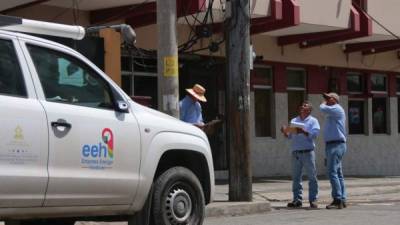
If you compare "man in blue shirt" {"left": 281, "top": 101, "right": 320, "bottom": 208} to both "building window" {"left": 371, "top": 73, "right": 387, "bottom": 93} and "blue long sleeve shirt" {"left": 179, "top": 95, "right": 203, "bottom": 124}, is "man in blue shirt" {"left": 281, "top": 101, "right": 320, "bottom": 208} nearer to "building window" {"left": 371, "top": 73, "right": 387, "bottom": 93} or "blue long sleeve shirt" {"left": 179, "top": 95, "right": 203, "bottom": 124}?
"blue long sleeve shirt" {"left": 179, "top": 95, "right": 203, "bottom": 124}

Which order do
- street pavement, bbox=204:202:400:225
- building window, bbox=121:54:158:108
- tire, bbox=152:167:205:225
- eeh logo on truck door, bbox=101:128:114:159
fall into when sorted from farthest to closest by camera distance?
building window, bbox=121:54:158:108 → street pavement, bbox=204:202:400:225 → tire, bbox=152:167:205:225 → eeh logo on truck door, bbox=101:128:114:159

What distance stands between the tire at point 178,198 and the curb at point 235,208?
3.37m

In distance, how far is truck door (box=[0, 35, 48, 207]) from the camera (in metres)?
5.80

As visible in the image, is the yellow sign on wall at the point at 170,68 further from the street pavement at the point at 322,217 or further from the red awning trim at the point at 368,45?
the red awning trim at the point at 368,45

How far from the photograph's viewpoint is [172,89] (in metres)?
10.4

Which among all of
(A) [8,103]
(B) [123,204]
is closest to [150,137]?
(B) [123,204]

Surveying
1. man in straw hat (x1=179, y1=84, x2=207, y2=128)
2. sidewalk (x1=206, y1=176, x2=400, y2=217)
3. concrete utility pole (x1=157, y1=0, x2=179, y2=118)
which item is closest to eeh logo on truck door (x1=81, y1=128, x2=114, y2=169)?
concrete utility pole (x1=157, y1=0, x2=179, y2=118)

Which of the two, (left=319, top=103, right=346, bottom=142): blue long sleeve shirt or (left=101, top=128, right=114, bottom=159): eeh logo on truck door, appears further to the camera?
(left=319, top=103, right=346, bottom=142): blue long sleeve shirt

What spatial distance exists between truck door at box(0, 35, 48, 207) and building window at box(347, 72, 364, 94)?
54.4ft

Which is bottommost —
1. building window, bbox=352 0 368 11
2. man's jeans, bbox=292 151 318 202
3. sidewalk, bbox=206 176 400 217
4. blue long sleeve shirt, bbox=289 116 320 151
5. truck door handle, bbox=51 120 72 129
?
sidewalk, bbox=206 176 400 217

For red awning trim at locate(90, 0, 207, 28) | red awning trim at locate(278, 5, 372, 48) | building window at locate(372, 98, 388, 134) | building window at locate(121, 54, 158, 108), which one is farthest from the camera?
building window at locate(372, 98, 388, 134)

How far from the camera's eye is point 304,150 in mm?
12344

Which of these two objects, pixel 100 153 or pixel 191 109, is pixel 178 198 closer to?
pixel 100 153

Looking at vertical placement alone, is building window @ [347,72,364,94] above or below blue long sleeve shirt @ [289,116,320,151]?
above
